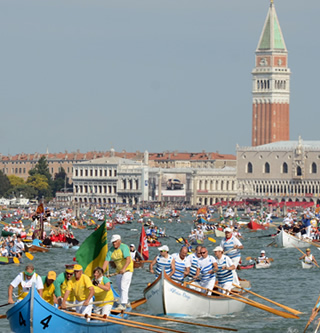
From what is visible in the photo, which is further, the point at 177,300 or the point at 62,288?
the point at 177,300

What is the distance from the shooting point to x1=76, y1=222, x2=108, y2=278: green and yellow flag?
24641 mm

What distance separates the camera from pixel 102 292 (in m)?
22.0

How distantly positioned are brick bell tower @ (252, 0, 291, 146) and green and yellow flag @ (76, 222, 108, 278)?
143 m

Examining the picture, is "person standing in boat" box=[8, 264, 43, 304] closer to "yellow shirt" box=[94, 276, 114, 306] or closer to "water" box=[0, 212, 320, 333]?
"yellow shirt" box=[94, 276, 114, 306]

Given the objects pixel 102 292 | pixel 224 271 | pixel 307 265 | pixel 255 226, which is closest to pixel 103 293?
pixel 102 292

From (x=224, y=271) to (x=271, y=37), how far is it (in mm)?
145534

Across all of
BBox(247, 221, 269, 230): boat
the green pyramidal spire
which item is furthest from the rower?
the green pyramidal spire

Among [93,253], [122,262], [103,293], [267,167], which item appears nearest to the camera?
[103,293]

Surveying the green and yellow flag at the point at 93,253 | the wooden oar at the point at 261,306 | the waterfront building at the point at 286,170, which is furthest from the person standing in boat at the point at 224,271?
the waterfront building at the point at 286,170

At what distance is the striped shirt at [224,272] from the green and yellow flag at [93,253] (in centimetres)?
253

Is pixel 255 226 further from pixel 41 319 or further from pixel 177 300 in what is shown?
pixel 41 319

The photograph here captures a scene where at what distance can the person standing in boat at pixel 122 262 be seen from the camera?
934 inches

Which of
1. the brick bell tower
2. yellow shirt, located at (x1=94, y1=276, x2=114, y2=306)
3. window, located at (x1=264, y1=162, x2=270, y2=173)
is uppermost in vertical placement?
the brick bell tower

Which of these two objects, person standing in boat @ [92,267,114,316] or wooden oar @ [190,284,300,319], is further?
wooden oar @ [190,284,300,319]
